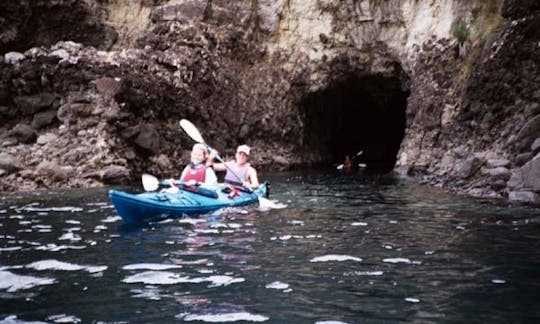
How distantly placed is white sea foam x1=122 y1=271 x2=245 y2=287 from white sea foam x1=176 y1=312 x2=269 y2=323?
37.3 inches

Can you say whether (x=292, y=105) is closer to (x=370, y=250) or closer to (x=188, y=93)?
(x=188, y=93)

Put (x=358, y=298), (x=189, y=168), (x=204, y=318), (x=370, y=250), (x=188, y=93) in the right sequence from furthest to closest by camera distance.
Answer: (x=188, y=93)
(x=189, y=168)
(x=370, y=250)
(x=358, y=298)
(x=204, y=318)

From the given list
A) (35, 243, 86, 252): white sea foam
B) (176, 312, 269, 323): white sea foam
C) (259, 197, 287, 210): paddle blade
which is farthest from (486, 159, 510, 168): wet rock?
(176, 312, 269, 323): white sea foam

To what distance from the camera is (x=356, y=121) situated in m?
39.7

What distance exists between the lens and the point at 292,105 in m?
26.8

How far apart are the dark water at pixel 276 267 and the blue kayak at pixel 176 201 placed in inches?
14.3

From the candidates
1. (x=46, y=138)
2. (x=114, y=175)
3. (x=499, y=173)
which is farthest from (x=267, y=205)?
(x=46, y=138)

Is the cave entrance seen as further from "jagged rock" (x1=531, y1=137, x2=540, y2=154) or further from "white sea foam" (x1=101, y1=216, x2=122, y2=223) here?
"white sea foam" (x1=101, y1=216, x2=122, y2=223)

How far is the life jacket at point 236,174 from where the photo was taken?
43.1 ft

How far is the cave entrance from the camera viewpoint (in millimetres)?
28906

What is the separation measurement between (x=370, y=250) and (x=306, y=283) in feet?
6.00

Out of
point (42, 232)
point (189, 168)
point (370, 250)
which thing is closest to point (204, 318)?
point (370, 250)

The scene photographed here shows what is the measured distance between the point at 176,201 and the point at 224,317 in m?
5.86

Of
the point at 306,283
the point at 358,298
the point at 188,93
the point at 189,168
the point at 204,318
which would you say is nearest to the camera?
the point at 204,318
